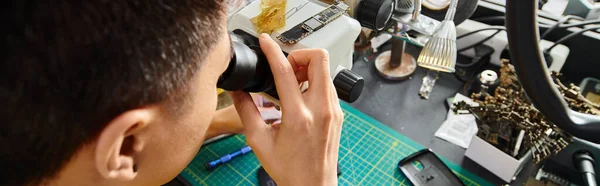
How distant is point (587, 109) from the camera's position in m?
0.73

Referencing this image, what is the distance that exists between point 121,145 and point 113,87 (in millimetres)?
86

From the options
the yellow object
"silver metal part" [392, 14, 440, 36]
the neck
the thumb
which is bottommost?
the thumb

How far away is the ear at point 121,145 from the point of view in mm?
450


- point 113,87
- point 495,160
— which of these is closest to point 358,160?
point 495,160

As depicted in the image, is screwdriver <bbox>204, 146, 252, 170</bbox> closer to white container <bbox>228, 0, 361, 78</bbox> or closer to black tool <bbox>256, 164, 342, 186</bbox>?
black tool <bbox>256, 164, 342, 186</bbox>

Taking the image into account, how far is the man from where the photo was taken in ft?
1.28

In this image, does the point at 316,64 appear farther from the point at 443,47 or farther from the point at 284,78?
the point at 443,47

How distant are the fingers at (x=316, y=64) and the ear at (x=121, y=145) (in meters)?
0.24

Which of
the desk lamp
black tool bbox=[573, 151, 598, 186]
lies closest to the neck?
the desk lamp

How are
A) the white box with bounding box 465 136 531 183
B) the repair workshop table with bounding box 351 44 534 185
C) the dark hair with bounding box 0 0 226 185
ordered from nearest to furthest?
the dark hair with bounding box 0 0 226 185, the white box with bounding box 465 136 531 183, the repair workshop table with bounding box 351 44 534 185

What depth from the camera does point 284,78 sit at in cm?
62

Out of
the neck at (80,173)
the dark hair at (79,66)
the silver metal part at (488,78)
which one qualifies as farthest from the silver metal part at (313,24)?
the silver metal part at (488,78)

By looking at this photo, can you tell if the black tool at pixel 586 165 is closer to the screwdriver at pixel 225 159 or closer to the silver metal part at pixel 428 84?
the silver metal part at pixel 428 84

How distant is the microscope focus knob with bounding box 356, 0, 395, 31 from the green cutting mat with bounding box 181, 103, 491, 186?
12.7 inches
